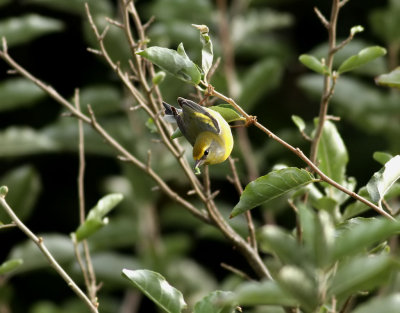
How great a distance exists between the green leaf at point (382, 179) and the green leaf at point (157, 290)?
24 centimetres

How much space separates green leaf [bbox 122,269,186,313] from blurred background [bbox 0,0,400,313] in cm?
79

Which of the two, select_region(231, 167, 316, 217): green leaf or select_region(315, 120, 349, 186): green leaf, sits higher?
select_region(231, 167, 316, 217): green leaf

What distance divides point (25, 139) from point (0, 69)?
681mm

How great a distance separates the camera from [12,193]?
172 cm

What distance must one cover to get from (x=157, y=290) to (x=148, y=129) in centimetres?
104

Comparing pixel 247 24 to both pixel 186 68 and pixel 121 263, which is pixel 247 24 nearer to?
pixel 121 263

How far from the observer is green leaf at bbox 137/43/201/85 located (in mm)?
669

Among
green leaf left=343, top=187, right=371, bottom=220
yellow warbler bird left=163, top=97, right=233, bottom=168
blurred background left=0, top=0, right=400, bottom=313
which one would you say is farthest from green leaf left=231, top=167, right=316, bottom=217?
blurred background left=0, top=0, right=400, bottom=313

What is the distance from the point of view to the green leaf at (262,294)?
0.45 meters

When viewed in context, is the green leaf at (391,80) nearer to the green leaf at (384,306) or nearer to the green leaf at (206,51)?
the green leaf at (206,51)

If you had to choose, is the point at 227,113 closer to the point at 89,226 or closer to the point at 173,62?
the point at 173,62

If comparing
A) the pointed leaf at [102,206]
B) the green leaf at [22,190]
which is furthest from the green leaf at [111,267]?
the pointed leaf at [102,206]

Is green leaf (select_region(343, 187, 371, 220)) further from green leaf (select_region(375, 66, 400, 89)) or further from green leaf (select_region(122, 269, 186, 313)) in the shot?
green leaf (select_region(122, 269, 186, 313))

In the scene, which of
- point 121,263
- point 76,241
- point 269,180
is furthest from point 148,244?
point 269,180
